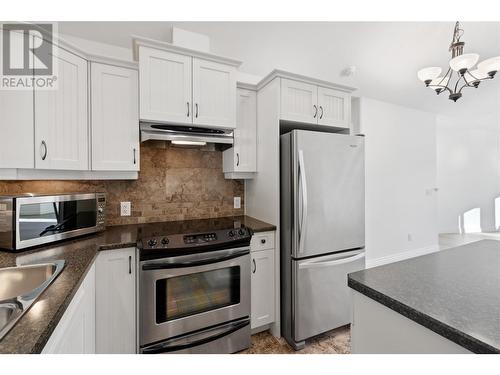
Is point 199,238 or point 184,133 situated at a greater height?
point 184,133

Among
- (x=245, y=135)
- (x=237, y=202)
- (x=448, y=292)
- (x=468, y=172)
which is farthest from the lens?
(x=468, y=172)

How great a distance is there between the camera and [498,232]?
593 centimetres

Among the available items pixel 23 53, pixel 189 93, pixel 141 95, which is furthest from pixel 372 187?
pixel 23 53

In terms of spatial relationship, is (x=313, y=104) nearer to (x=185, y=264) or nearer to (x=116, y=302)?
(x=185, y=264)

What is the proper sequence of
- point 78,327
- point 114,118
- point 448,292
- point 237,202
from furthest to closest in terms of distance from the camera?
point 237,202 → point 114,118 → point 78,327 → point 448,292

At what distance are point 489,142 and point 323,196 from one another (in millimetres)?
7011

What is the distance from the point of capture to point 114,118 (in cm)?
179

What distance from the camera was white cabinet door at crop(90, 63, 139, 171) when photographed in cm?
174

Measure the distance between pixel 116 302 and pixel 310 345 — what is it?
154cm

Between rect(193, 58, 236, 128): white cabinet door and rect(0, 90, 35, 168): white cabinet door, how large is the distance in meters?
1.03

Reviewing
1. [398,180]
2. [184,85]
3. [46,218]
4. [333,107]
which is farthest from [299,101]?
[398,180]

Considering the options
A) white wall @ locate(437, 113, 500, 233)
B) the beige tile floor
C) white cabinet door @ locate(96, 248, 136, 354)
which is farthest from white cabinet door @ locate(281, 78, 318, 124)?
white wall @ locate(437, 113, 500, 233)
